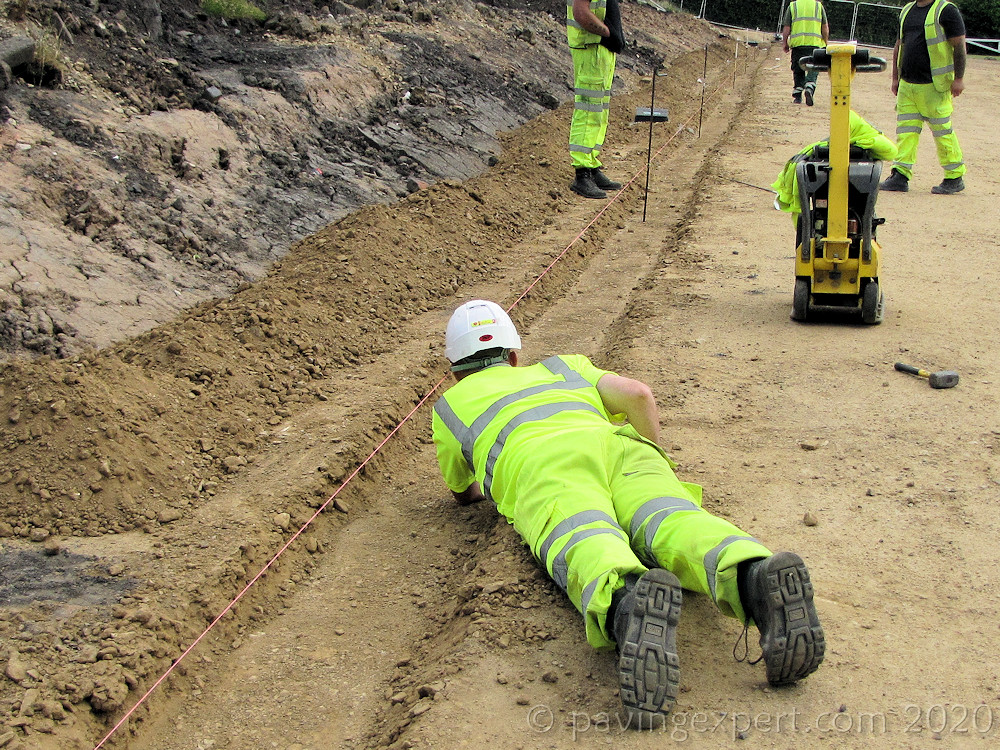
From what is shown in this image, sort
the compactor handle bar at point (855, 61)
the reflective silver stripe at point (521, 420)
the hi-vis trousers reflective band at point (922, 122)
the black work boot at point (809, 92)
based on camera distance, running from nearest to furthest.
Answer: the reflective silver stripe at point (521, 420) → the compactor handle bar at point (855, 61) → the hi-vis trousers reflective band at point (922, 122) → the black work boot at point (809, 92)

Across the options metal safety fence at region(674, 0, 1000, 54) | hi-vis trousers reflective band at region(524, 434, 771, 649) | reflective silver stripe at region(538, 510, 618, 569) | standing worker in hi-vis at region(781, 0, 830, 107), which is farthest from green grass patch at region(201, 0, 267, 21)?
metal safety fence at region(674, 0, 1000, 54)

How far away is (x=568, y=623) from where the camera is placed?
3.59 metres

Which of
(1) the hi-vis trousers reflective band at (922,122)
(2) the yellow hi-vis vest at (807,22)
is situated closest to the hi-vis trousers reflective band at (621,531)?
(1) the hi-vis trousers reflective band at (922,122)

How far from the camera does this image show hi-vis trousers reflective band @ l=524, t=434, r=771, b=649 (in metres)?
3.20

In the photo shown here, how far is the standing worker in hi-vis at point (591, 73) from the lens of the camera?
9906mm

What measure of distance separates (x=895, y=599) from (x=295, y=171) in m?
6.61

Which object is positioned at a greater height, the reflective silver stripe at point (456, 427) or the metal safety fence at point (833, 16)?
the reflective silver stripe at point (456, 427)

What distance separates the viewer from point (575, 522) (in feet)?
11.5

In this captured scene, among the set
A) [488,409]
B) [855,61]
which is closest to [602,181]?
[855,61]

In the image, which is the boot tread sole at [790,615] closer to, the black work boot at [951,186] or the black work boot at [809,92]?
the black work boot at [951,186]


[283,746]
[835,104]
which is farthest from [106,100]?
[283,746]

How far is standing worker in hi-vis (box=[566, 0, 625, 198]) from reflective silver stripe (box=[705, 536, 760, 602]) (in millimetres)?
7676

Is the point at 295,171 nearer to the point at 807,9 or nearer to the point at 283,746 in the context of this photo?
the point at 283,746

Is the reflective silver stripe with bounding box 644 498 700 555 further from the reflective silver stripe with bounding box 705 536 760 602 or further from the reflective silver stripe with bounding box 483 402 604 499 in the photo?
the reflective silver stripe with bounding box 483 402 604 499
